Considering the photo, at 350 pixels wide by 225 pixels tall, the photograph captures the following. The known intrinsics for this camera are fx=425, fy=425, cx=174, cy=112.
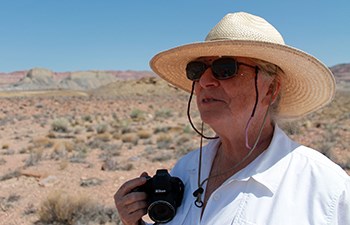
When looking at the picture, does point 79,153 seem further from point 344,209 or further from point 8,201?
point 344,209

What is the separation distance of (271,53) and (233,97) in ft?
0.88

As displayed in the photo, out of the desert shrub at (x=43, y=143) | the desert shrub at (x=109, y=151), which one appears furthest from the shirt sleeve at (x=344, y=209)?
the desert shrub at (x=43, y=143)

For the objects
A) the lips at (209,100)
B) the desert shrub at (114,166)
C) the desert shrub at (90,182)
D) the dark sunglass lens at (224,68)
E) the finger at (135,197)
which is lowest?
the desert shrub at (114,166)

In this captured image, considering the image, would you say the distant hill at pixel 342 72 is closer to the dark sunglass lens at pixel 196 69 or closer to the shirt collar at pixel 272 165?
the dark sunglass lens at pixel 196 69

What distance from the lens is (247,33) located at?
199 cm

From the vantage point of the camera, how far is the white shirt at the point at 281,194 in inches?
64.2

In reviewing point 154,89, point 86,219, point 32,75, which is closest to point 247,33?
point 86,219

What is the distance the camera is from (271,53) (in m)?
1.98

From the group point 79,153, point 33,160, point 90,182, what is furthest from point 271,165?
point 79,153

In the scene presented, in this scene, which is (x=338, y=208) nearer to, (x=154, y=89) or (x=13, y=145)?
(x=13, y=145)

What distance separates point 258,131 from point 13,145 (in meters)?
13.6

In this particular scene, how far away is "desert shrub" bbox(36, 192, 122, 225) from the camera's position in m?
6.46

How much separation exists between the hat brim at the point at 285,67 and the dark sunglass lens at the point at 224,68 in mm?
47

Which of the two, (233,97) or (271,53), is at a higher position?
(271,53)
